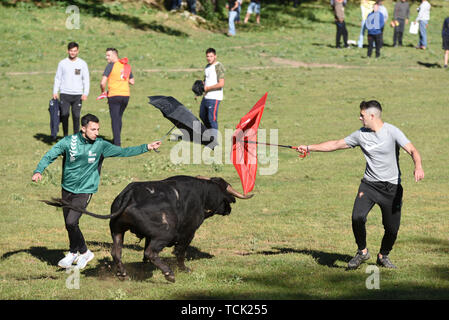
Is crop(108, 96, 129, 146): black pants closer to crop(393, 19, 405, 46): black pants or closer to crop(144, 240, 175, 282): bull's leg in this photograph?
crop(144, 240, 175, 282): bull's leg

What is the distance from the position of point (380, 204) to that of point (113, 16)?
29.6 meters

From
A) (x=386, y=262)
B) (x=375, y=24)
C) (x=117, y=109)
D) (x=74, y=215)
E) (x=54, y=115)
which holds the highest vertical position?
(x=375, y=24)

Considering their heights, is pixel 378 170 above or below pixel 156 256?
above

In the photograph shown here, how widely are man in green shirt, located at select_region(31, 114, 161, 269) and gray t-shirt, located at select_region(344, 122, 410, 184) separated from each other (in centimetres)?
280

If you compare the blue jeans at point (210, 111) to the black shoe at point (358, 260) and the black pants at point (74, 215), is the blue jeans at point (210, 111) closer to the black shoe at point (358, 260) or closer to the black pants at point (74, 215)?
the black pants at point (74, 215)

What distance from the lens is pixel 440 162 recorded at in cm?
1719

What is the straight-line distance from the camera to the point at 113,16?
120 ft

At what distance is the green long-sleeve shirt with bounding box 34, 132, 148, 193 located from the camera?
9297 mm

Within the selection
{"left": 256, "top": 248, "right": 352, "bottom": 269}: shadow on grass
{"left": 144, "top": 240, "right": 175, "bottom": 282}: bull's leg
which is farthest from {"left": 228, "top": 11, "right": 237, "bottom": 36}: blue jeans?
{"left": 144, "top": 240, "right": 175, "bottom": 282}: bull's leg

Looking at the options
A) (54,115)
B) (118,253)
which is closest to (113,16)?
(54,115)

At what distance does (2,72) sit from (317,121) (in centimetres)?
1331

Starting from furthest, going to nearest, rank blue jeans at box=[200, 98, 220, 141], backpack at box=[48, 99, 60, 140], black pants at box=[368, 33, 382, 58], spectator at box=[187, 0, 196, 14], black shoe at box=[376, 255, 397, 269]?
spectator at box=[187, 0, 196, 14]
black pants at box=[368, 33, 382, 58]
backpack at box=[48, 99, 60, 140]
blue jeans at box=[200, 98, 220, 141]
black shoe at box=[376, 255, 397, 269]

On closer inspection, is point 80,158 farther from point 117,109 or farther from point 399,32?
point 399,32
